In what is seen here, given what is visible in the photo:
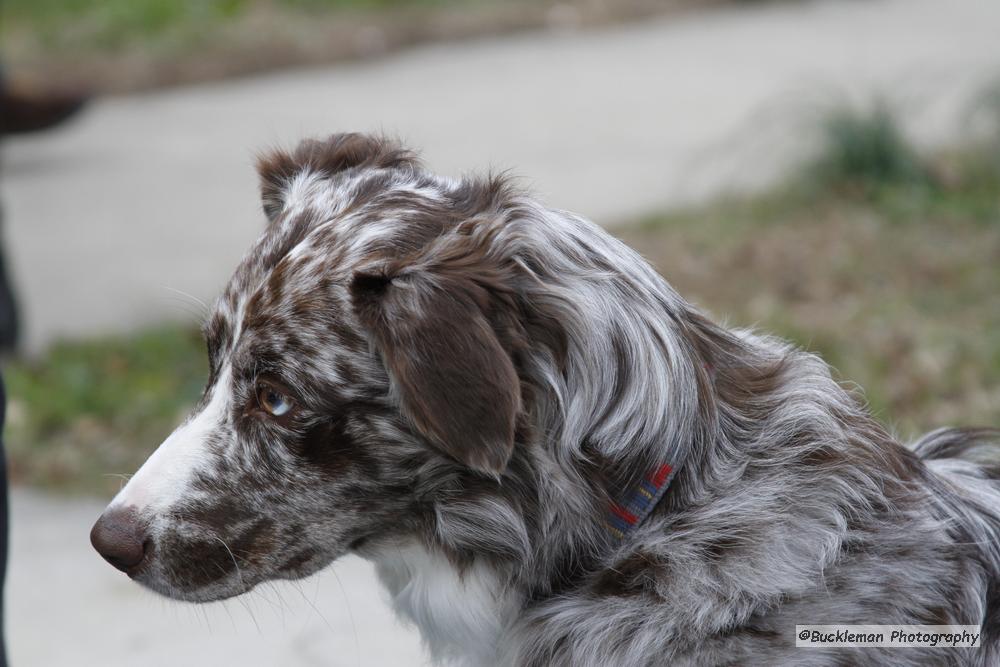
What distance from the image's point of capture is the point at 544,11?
12.4 m

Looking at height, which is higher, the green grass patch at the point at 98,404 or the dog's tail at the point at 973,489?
the dog's tail at the point at 973,489

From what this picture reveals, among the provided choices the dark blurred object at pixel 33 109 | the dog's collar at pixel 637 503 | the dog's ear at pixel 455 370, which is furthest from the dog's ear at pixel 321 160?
the dark blurred object at pixel 33 109

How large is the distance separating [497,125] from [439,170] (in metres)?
1.33

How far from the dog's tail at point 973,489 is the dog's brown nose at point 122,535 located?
1.74 meters

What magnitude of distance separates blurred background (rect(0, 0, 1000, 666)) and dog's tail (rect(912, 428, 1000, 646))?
741 mm

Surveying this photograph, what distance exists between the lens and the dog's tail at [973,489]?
2.74m

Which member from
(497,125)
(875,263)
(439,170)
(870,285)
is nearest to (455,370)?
(870,285)

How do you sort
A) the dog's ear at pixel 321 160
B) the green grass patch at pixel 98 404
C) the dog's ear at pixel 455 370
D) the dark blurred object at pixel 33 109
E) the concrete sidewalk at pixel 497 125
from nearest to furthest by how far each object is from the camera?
the dog's ear at pixel 455 370
the dog's ear at pixel 321 160
the green grass patch at pixel 98 404
the concrete sidewalk at pixel 497 125
the dark blurred object at pixel 33 109

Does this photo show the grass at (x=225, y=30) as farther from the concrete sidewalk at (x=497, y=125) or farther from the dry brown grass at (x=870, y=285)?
the dry brown grass at (x=870, y=285)

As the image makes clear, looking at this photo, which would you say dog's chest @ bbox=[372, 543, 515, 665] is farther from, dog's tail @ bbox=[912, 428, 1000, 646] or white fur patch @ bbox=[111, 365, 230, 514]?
dog's tail @ bbox=[912, 428, 1000, 646]

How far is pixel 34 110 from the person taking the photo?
28.3 feet

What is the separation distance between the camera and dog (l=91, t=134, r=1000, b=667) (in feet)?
8.58

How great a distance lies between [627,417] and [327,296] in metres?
0.68

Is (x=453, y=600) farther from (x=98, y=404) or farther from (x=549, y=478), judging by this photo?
(x=98, y=404)
